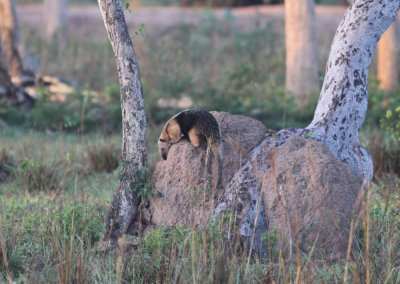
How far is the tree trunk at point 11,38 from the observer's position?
12.5m

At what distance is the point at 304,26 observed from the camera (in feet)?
38.6

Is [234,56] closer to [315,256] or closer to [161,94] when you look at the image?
[161,94]

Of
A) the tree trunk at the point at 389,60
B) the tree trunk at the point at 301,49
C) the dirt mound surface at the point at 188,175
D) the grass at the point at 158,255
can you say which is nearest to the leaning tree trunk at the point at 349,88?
the dirt mound surface at the point at 188,175

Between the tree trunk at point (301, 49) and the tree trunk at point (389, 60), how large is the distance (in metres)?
1.93

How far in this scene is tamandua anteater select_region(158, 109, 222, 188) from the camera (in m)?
4.73

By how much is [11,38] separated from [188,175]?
941 centimetres

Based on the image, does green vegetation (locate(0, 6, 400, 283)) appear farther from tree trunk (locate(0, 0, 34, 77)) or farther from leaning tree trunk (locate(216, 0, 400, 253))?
tree trunk (locate(0, 0, 34, 77))

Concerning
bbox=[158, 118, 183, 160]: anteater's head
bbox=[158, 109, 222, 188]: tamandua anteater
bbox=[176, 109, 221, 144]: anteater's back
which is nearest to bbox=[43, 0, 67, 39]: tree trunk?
bbox=[158, 118, 183, 160]: anteater's head

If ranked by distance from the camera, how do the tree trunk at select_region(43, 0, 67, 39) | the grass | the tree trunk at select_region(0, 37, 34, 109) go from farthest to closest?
the tree trunk at select_region(43, 0, 67, 39)
the tree trunk at select_region(0, 37, 34, 109)
the grass

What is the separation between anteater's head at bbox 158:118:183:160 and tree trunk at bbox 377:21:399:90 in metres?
8.40

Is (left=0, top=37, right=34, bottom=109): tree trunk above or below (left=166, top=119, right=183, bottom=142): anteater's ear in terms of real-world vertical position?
above

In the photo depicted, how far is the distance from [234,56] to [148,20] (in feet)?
17.9

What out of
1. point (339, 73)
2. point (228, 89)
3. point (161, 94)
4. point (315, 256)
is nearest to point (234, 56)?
point (228, 89)

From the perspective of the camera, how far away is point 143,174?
4711 mm
